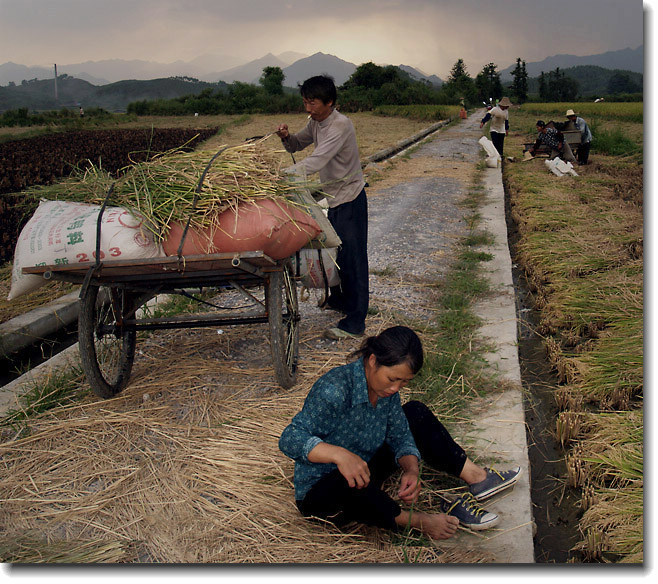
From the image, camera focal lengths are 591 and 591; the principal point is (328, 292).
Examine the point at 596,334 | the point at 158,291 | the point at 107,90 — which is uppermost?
the point at 107,90

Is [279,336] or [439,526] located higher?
[279,336]

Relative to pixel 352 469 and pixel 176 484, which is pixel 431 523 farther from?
pixel 176 484

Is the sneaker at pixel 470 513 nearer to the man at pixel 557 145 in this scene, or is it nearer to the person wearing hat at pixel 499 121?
the man at pixel 557 145

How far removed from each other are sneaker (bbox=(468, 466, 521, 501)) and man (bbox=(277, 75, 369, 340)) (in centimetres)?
168

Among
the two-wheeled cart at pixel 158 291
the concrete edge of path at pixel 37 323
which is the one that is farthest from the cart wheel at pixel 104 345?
the concrete edge of path at pixel 37 323

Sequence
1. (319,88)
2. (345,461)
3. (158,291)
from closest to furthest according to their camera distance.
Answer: (345,461), (158,291), (319,88)

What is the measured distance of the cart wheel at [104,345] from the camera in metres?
2.93

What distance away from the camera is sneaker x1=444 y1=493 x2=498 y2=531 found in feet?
7.30

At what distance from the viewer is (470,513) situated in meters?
2.25

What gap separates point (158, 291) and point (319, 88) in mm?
1474

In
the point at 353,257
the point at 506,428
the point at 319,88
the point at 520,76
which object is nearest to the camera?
the point at 506,428

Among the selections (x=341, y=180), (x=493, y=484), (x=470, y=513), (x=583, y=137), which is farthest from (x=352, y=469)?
(x=583, y=137)

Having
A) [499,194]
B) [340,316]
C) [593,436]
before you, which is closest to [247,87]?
[499,194]

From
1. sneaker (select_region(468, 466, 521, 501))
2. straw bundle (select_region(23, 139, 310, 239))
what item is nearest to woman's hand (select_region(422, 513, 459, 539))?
sneaker (select_region(468, 466, 521, 501))
